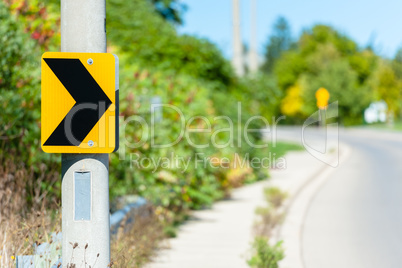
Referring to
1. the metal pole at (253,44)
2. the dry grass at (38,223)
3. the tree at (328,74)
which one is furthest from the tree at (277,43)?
the dry grass at (38,223)

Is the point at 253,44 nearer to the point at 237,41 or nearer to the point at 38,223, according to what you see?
the point at 237,41

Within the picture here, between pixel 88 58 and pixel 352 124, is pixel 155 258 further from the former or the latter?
pixel 352 124

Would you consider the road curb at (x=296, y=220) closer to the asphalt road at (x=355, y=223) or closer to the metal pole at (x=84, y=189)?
the asphalt road at (x=355, y=223)

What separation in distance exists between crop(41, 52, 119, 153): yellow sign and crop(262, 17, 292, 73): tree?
117 metres

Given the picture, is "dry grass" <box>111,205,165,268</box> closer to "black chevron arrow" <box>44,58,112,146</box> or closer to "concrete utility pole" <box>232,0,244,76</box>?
"black chevron arrow" <box>44,58,112,146</box>

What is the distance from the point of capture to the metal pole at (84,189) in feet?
10.7

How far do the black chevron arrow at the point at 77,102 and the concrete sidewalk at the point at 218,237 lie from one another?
3.54 m

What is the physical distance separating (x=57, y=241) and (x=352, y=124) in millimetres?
68187

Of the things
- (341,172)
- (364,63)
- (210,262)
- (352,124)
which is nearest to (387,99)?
(352,124)

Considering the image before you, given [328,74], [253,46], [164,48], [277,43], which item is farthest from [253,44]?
[277,43]

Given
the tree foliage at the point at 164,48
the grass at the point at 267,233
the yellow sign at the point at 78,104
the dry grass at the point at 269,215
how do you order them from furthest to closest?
the tree foliage at the point at 164,48
the dry grass at the point at 269,215
the grass at the point at 267,233
the yellow sign at the point at 78,104

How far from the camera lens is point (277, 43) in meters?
119

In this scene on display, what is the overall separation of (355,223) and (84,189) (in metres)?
7.46

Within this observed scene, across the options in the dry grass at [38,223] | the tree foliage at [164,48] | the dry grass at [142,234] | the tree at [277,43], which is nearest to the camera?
the dry grass at [38,223]
